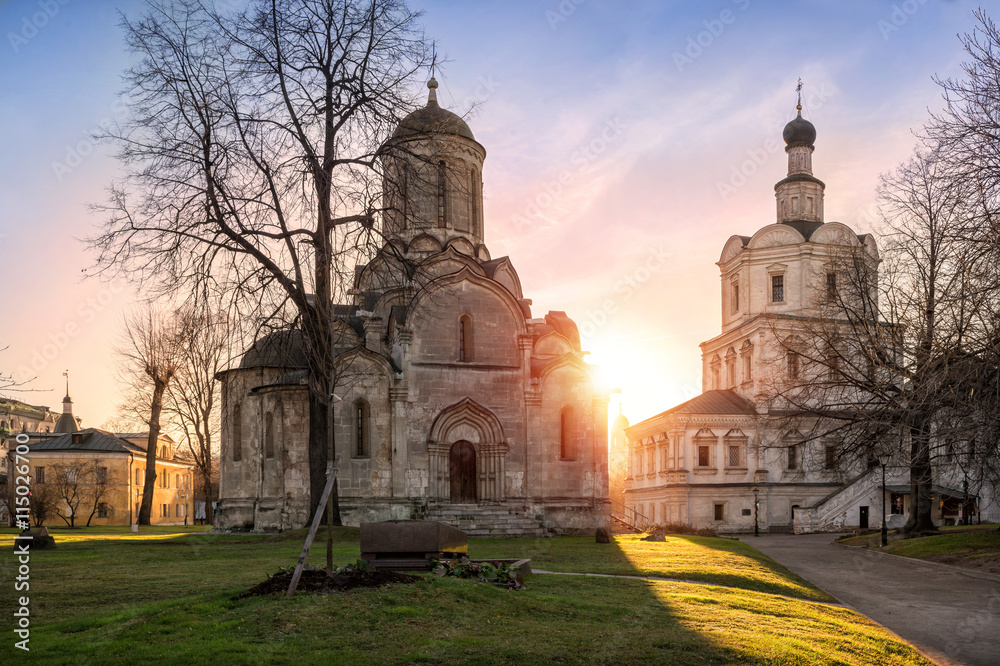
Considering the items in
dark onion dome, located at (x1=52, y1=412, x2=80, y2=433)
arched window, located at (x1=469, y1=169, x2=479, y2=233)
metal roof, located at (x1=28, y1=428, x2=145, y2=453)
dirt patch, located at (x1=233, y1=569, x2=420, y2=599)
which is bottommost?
metal roof, located at (x1=28, y1=428, x2=145, y2=453)

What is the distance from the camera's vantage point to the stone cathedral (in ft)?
94.2

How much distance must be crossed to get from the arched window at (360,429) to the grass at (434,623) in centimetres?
1373

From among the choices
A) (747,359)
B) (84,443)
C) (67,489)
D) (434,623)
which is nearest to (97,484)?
(67,489)

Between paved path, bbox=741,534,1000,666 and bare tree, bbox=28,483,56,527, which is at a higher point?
paved path, bbox=741,534,1000,666

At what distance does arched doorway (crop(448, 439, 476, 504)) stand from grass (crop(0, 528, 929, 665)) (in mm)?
15349

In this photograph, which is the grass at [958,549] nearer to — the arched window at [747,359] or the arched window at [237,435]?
the arched window at [747,359]

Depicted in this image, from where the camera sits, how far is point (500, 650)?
26.1 feet

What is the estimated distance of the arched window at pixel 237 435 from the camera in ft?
106

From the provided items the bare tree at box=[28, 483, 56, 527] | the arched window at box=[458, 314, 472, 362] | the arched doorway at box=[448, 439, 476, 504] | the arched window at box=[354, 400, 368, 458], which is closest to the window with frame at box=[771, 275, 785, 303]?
the arched window at box=[458, 314, 472, 362]

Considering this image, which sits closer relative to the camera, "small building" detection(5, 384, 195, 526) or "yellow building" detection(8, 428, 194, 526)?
"yellow building" detection(8, 428, 194, 526)

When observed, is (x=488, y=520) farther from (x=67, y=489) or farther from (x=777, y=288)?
(x=67, y=489)

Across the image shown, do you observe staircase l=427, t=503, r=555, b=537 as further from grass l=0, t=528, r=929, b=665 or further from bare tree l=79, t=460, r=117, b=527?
bare tree l=79, t=460, r=117, b=527

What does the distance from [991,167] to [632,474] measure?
44637 millimetres

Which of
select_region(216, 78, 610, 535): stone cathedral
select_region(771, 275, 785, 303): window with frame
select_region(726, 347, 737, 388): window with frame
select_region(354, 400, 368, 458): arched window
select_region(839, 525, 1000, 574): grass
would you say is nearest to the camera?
select_region(839, 525, 1000, 574): grass
